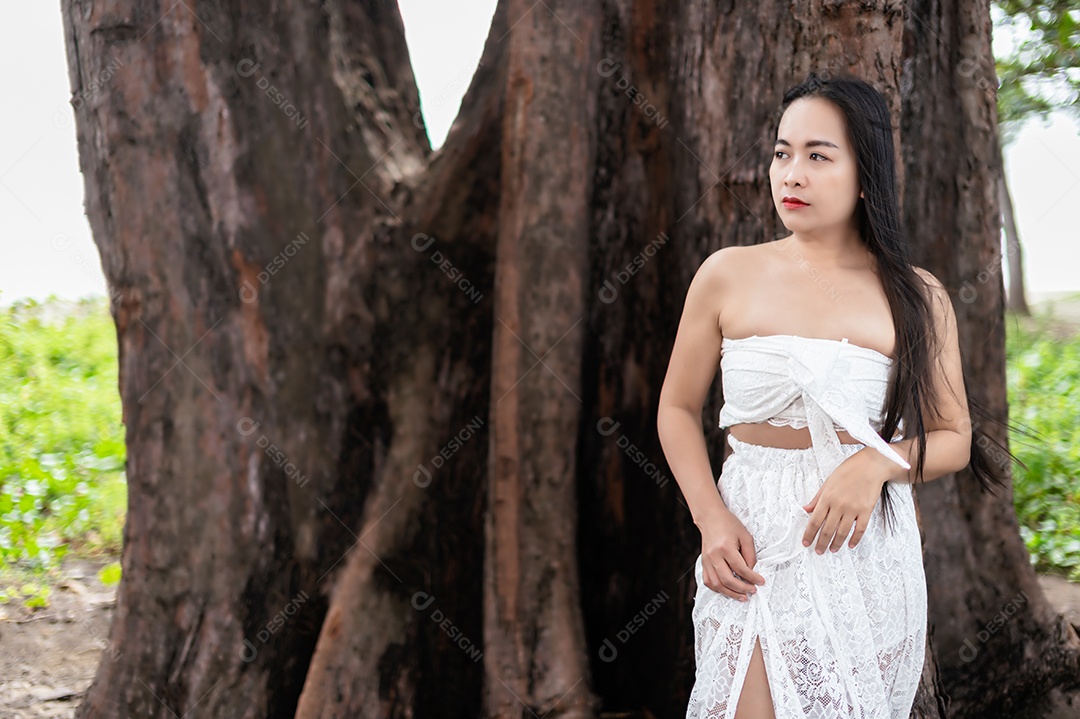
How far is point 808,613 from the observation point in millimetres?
1880

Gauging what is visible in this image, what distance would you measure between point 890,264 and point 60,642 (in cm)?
365

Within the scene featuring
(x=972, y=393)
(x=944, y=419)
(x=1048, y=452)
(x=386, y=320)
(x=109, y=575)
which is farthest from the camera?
(x=1048, y=452)

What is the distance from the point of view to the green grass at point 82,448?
499cm

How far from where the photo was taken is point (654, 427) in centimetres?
299

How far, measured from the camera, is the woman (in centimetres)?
188

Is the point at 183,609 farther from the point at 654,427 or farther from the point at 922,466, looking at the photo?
the point at 922,466

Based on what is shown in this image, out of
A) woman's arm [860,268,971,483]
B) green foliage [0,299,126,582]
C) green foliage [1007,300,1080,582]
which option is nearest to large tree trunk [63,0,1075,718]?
woman's arm [860,268,971,483]

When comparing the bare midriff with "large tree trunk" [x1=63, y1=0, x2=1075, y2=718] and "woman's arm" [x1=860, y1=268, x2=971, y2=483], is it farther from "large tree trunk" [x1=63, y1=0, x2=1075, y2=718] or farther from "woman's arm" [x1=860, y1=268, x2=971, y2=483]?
"large tree trunk" [x1=63, y1=0, x2=1075, y2=718]

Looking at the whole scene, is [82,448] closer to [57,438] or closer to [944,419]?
[57,438]

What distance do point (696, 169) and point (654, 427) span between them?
30.6 inches

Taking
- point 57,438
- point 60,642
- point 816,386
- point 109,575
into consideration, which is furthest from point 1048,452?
point 57,438

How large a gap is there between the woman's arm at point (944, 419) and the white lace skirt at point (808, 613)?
0.10 metres

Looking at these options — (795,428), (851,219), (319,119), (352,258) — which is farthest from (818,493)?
(319,119)

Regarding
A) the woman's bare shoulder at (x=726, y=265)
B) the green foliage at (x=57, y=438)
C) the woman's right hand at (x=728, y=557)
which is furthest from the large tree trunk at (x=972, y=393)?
the green foliage at (x=57, y=438)
